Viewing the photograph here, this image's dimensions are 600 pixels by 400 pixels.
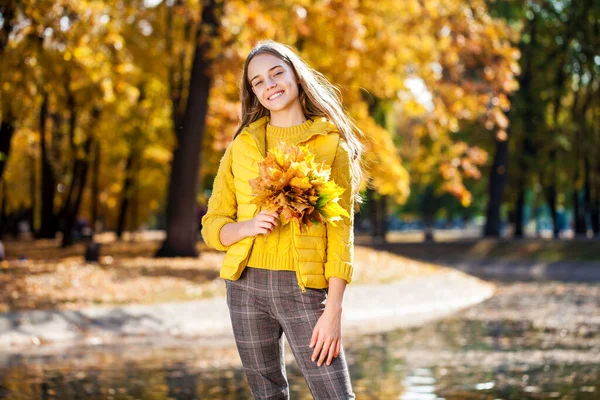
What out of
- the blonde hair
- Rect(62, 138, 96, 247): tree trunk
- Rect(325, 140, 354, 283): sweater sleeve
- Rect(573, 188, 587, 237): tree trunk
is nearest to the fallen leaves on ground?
the blonde hair

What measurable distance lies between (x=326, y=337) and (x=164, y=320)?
12389mm

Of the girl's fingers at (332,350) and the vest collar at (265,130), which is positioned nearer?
the girl's fingers at (332,350)

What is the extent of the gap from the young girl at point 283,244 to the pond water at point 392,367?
5.00 metres

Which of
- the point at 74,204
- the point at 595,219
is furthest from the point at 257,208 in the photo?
the point at 595,219

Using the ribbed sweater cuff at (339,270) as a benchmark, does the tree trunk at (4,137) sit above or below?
above

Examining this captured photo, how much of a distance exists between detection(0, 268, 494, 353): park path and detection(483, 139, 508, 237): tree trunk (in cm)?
2515

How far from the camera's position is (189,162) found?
2556 cm

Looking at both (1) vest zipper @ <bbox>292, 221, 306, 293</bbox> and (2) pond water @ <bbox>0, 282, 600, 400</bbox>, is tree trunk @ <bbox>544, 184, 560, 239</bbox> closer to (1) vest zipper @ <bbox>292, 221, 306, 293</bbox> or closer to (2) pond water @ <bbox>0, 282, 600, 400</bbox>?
(2) pond water @ <bbox>0, 282, 600, 400</bbox>

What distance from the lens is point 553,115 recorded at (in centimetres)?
4925

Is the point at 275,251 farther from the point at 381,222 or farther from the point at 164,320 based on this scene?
the point at 381,222

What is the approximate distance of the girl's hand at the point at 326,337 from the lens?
4855mm

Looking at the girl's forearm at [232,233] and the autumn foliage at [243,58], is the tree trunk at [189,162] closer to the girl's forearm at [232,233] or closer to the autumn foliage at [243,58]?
the autumn foliage at [243,58]

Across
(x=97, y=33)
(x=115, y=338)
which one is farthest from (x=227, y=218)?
(x=97, y=33)

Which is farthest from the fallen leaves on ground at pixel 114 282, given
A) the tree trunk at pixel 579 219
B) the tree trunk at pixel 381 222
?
the tree trunk at pixel 381 222
